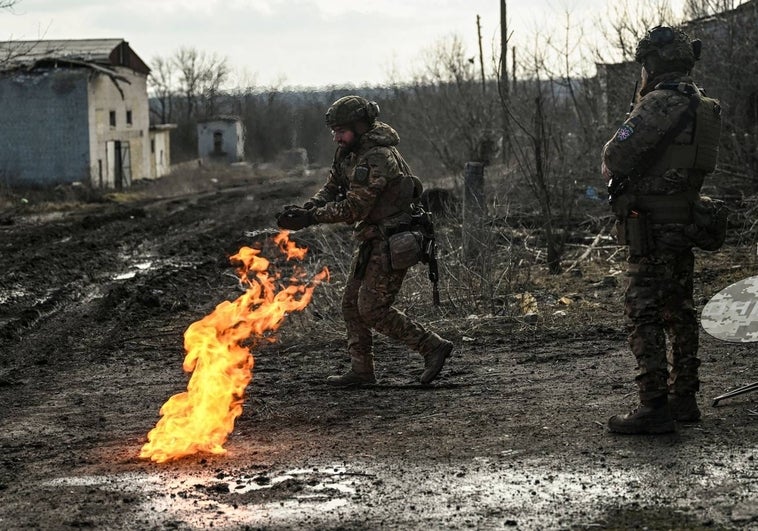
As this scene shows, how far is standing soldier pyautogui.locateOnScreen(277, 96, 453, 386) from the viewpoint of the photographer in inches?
281

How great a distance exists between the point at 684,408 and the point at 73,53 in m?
39.1

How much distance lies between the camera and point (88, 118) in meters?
38.0

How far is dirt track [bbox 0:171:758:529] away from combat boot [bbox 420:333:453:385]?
13 centimetres

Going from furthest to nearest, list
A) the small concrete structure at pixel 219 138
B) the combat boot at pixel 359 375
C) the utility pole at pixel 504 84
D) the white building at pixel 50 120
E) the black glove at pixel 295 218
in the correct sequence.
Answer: the small concrete structure at pixel 219 138, the white building at pixel 50 120, the utility pole at pixel 504 84, the combat boot at pixel 359 375, the black glove at pixel 295 218

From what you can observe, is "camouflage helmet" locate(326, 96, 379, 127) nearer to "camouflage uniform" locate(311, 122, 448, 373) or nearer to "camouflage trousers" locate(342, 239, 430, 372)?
"camouflage uniform" locate(311, 122, 448, 373)

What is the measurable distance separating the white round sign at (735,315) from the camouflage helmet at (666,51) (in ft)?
4.96

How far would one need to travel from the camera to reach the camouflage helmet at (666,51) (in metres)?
5.71

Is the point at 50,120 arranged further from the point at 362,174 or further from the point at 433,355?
the point at 433,355

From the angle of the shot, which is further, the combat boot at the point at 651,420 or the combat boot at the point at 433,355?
the combat boot at the point at 433,355

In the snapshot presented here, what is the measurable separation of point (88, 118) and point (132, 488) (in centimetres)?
3489

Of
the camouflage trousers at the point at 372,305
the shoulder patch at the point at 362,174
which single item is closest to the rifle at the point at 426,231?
the camouflage trousers at the point at 372,305

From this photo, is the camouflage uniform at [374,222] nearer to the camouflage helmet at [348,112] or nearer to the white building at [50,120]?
the camouflage helmet at [348,112]

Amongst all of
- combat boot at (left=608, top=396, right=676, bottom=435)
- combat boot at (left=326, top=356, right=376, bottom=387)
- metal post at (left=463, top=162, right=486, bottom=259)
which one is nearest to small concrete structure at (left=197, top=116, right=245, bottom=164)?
metal post at (left=463, top=162, right=486, bottom=259)

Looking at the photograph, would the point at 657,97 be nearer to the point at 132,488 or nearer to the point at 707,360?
the point at 707,360
